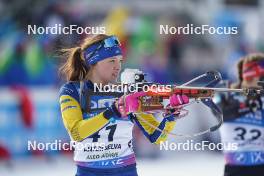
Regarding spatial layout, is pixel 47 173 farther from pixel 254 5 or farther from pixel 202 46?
pixel 254 5

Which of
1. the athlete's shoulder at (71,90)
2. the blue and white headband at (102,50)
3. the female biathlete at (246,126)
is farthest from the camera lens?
the female biathlete at (246,126)

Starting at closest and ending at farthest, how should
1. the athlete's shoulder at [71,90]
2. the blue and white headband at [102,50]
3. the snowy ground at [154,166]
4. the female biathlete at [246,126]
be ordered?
1. the athlete's shoulder at [71,90]
2. the blue and white headband at [102,50]
3. the female biathlete at [246,126]
4. the snowy ground at [154,166]

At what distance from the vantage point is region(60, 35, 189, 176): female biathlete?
5.30m

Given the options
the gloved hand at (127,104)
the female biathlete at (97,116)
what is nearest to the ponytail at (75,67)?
the female biathlete at (97,116)

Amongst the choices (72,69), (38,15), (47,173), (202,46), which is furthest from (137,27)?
(72,69)

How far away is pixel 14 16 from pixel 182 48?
3.90m

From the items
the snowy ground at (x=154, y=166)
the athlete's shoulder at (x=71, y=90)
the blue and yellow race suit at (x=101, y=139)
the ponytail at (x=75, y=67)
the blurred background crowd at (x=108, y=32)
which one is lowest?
the snowy ground at (x=154, y=166)

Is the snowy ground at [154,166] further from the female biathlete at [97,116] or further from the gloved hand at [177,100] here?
the gloved hand at [177,100]

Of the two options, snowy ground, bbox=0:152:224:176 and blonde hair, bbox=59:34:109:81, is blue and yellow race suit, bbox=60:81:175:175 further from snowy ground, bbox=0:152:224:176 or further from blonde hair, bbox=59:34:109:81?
snowy ground, bbox=0:152:224:176

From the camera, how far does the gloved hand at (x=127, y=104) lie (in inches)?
201

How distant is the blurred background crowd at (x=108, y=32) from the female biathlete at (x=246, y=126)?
2.30 m

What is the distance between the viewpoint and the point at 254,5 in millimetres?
19719

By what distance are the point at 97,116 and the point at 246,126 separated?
221cm

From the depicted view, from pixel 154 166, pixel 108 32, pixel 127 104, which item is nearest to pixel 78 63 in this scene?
→ pixel 127 104
